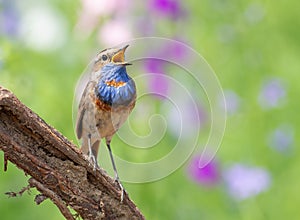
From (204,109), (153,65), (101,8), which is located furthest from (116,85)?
(204,109)

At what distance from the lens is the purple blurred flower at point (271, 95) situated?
3.58 m

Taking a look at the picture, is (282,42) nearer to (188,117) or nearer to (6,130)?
(188,117)

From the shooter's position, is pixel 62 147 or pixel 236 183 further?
pixel 236 183

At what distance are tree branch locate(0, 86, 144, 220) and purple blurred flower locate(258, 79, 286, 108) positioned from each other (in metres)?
2.02

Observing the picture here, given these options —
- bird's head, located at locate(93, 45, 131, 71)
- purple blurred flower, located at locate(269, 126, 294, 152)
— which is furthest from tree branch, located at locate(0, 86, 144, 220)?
purple blurred flower, located at locate(269, 126, 294, 152)

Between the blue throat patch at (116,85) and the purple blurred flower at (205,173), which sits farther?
the purple blurred flower at (205,173)

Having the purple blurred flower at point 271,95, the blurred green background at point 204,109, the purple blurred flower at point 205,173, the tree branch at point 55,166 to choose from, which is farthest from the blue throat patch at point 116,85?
the purple blurred flower at point 271,95

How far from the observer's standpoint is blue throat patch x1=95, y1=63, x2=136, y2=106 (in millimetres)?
1540

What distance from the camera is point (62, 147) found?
151 cm

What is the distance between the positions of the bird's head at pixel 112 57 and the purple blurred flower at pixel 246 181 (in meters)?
1.81

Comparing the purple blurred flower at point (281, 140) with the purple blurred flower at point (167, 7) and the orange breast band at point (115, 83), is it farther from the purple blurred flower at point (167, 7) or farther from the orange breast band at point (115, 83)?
the orange breast band at point (115, 83)

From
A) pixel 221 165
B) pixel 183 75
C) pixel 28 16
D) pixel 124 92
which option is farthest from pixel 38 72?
pixel 124 92

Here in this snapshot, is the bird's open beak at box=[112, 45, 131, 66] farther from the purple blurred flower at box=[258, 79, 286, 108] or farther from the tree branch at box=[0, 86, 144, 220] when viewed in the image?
the purple blurred flower at box=[258, 79, 286, 108]

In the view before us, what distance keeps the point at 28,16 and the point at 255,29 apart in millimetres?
973
